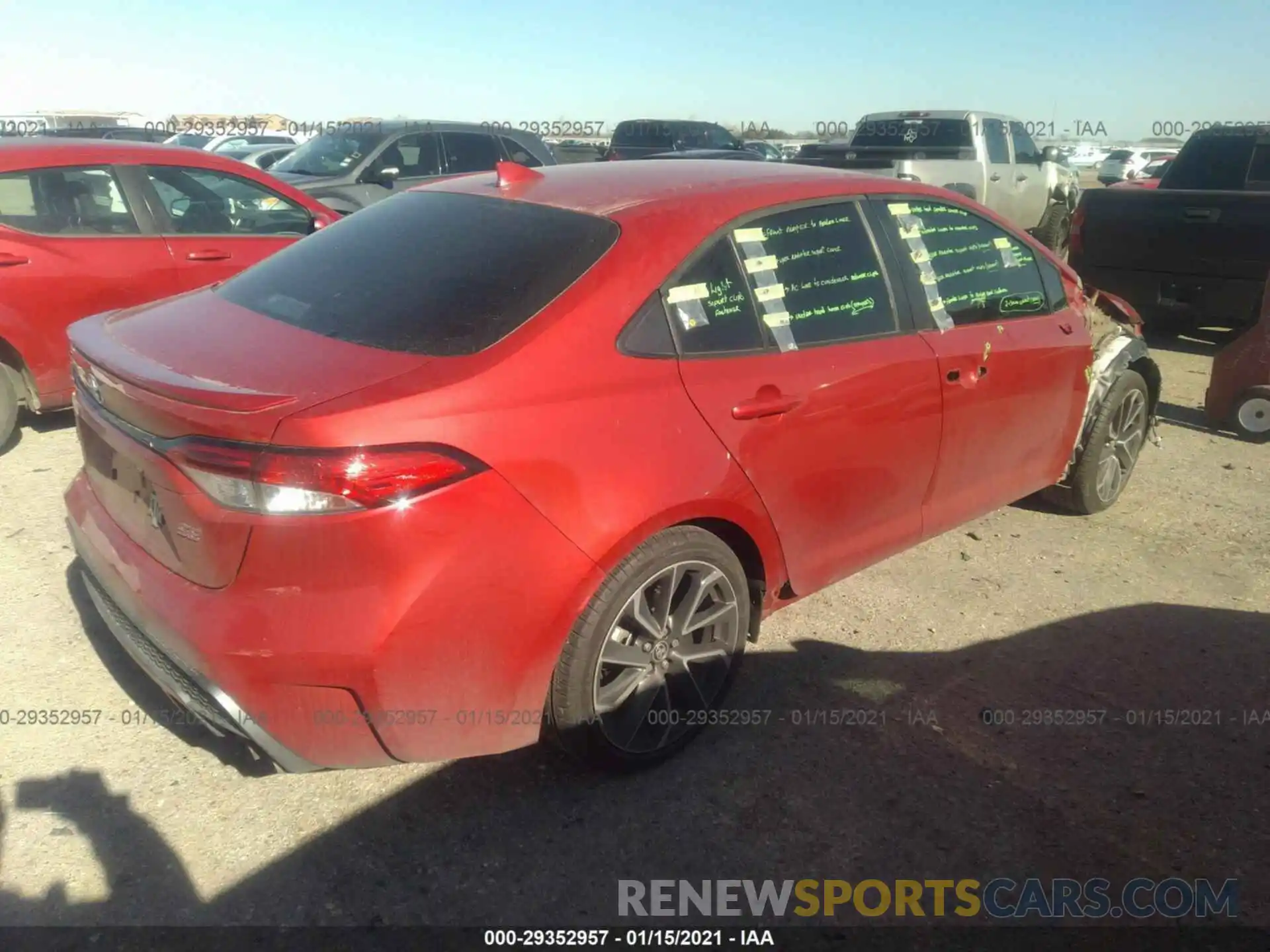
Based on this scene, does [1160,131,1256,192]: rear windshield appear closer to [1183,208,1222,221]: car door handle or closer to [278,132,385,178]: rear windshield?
[1183,208,1222,221]: car door handle

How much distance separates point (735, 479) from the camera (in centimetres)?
284

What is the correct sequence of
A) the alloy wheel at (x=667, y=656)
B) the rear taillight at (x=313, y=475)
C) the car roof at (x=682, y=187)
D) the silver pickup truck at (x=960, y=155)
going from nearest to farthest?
1. the rear taillight at (x=313, y=475)
2. the alloy wheel at (x=667, y=656)
3. the car roof at (x=682, y=187)
4. the silver pickup truck at (x=960, y=155)

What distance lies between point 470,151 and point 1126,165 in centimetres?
2952

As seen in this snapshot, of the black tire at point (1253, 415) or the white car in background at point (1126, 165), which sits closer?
the black tire at point (1253, 415)

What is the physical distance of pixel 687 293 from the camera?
285 cm

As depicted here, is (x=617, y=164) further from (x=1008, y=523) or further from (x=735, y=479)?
(x=1008, y=523)

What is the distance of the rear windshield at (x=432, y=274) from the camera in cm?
260

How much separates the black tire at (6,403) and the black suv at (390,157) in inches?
211

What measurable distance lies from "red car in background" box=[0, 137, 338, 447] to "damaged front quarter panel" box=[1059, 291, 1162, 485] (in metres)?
4.66

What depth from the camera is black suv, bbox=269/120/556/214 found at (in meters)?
10.4

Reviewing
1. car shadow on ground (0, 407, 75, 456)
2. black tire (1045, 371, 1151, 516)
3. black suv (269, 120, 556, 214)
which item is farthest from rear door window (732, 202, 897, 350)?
black suv (269, 120, 556, 214)

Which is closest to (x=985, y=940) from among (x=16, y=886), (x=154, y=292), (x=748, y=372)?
(x=748, y=372)

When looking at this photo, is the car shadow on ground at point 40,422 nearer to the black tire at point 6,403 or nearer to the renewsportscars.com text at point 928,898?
the black tire at point 6,403

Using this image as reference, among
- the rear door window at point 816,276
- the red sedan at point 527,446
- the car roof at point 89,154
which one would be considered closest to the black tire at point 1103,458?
the red sedan at point 527,446
